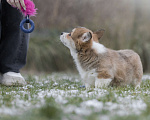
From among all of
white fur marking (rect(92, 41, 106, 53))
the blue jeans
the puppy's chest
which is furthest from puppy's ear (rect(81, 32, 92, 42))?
the blue jeans

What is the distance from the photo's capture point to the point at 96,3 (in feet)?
30.8

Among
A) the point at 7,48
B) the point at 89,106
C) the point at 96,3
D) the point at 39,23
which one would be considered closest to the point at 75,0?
the point at 96,3

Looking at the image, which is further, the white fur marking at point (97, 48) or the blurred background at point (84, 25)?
the blurred background at point (84, 25)

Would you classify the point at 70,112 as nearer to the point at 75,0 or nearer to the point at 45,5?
the point at 45,5

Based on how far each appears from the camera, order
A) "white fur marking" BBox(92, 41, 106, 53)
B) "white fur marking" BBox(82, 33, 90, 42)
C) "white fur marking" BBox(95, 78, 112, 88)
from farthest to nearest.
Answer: "white fur marking" BBox(92, 41, 106, 53), "white fur marking" BBox(82, 33, 90, 42), "white fur marking" BBox(95, 78, 112, 88)

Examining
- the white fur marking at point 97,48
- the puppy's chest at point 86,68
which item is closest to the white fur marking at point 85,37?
the white fur marking at point 97,48

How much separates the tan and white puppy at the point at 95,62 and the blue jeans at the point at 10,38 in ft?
2.64

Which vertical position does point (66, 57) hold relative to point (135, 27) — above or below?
below

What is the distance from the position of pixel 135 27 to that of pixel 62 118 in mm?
7697

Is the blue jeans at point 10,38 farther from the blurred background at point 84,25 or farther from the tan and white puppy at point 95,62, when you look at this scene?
the blurred background at point 84,25

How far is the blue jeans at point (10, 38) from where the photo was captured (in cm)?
427

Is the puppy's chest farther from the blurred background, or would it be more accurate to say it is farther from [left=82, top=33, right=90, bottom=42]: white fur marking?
the blurred background

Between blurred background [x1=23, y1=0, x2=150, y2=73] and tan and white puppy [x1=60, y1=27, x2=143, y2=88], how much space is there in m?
4.15

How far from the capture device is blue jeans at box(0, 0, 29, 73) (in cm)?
427
